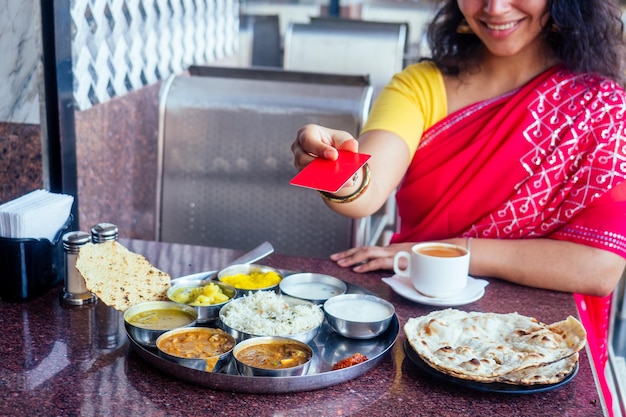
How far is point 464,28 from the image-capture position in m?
1.88

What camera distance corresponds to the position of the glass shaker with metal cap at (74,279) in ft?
4.38

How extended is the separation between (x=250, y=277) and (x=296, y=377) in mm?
425

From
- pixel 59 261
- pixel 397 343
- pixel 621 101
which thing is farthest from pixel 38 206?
pixel 621 101

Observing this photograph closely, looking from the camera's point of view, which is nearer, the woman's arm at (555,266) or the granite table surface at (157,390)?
the granite table surface at (157,390)

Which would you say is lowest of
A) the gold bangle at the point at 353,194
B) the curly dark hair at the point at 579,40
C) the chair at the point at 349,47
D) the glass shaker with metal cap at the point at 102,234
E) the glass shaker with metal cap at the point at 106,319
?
the glass shaker with metal cap at the point at 106,319

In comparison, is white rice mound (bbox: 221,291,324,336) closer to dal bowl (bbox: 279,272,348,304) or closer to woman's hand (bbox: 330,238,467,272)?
dal bowl (bbox: 279,272,348,304)

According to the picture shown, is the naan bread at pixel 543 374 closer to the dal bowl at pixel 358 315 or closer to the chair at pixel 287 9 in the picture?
the dal bowl at pixel 358 315

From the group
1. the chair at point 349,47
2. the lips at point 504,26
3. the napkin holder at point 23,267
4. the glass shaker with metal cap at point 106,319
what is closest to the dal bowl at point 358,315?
the glass shaker with metal cap at point 106,319

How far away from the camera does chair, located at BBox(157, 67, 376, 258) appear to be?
224 centimetres

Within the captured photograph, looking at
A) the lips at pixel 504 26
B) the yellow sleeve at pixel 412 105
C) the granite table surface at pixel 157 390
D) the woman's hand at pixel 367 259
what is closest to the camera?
the granite table surface at pixel 157 390

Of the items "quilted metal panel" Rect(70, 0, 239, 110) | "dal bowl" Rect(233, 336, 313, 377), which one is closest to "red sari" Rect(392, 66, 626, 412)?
"dal bowl" Rect(233, 336, 313, 377)

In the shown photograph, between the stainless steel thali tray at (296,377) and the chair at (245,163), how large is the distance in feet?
3.50

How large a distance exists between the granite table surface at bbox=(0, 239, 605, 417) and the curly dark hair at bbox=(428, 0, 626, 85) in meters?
0.88

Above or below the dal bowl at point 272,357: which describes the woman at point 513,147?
above
